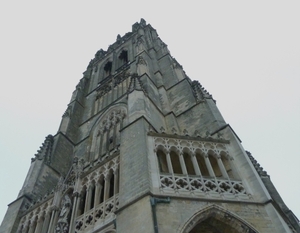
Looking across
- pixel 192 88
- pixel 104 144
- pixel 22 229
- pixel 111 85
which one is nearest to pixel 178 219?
pixel 22 229

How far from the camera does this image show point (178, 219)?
8.70 m

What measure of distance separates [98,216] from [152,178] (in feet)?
7.59

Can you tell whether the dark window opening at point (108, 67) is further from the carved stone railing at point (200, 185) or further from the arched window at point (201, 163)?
the carved stone railing at point (200, 185)

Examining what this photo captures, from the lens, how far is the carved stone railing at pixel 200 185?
386 inches

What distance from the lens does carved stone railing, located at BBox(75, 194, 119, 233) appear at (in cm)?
1045

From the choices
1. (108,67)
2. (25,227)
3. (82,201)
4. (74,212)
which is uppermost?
(108,67)

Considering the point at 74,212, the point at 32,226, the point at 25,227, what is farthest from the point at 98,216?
the point at 25,227

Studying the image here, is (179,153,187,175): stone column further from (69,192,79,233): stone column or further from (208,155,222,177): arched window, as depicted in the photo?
(69,192,79,233): stone column

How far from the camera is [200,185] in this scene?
1008 cm

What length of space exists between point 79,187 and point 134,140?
2616 mm

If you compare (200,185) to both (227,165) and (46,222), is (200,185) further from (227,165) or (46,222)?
(46,222)

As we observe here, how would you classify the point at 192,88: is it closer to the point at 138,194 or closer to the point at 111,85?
the point at 111,85

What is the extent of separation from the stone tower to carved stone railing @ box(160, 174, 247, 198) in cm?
3

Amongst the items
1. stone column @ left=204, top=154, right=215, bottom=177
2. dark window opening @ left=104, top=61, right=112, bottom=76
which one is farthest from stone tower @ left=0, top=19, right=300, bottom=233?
dark window opening @ left=104, top=61, right=112, bottom=76
